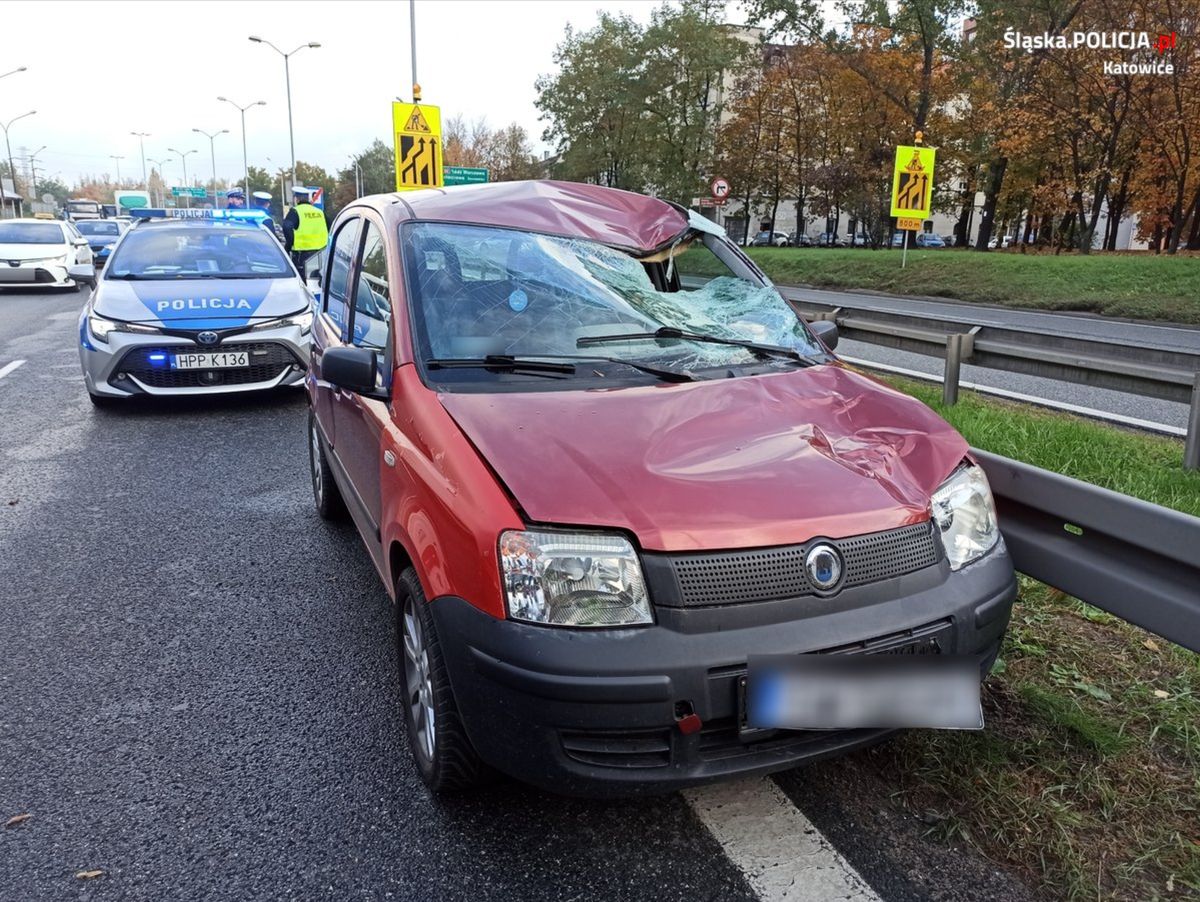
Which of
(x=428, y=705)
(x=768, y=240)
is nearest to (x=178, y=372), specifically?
(x=428, y=705)

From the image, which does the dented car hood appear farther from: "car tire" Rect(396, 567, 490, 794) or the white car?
the white car

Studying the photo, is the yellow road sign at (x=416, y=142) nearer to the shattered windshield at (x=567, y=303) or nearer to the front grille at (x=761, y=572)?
the shattered windshield at (x=567, y=303)

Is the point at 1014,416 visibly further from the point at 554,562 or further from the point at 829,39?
the point at 829,39

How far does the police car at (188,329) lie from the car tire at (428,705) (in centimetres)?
570

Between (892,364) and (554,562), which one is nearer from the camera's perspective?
(554,562)

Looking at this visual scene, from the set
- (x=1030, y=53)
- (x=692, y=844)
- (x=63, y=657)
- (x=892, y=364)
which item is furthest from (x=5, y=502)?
(x=1030, y=53)

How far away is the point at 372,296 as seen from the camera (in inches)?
148

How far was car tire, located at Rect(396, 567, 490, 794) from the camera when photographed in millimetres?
2494

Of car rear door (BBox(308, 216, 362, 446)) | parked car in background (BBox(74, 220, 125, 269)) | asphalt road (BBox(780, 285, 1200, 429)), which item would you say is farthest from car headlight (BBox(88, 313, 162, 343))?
parked car in background (BBox(74, 220, 125, 269))

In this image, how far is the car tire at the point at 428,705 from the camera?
8.18ft

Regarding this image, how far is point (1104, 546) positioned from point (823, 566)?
1.14 m

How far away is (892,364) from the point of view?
11188 mm

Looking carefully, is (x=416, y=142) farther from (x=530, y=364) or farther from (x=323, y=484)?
(x=530, y=364)

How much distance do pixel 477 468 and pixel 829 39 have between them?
3847cm
